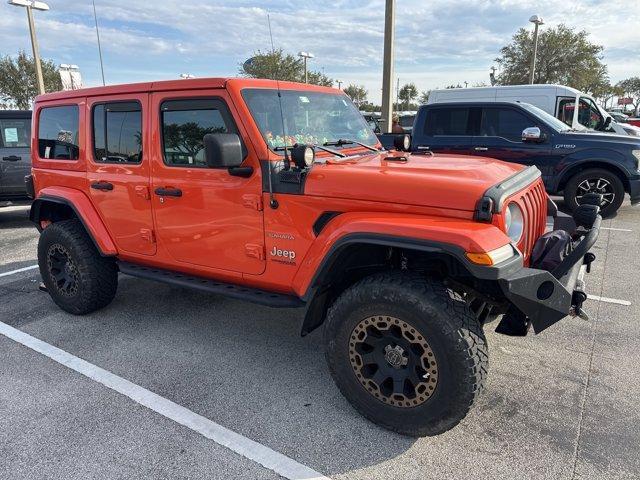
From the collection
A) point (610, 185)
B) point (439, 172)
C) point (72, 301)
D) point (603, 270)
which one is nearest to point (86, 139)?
point (72, 301)

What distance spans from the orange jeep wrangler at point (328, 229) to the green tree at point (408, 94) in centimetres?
6401

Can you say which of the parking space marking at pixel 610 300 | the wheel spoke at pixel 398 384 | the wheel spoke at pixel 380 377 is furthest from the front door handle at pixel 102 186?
the parking space marking at pixel 610 300

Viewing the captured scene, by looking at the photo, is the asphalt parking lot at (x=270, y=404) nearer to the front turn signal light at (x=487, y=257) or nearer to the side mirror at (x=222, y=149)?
the front turn signal light at (x=487, y=257)

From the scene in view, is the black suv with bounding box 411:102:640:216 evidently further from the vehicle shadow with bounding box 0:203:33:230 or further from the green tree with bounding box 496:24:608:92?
the green tree with bounding box 496:24:608:92

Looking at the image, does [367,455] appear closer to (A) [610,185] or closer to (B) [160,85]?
(B) [160,85]

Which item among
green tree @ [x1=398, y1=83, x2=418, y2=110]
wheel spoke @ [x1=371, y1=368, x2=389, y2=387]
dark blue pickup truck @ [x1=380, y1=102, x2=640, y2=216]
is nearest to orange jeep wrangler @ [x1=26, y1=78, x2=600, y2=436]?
wheel spoke @ [x1=371, y1=368, x2=389, y2=387]

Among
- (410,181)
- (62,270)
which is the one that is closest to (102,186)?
(62,270)

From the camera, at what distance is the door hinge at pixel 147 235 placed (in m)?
3.52

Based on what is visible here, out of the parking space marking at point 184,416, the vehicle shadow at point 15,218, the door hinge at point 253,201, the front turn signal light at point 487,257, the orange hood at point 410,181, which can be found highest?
the orange hood at point 410,181

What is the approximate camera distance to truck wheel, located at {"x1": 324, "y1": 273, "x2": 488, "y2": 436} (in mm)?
2262

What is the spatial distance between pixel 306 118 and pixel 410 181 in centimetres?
113

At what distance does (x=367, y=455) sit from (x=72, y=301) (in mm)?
2961

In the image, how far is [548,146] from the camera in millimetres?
7531

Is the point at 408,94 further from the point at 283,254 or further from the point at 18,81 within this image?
the point at 283,254
